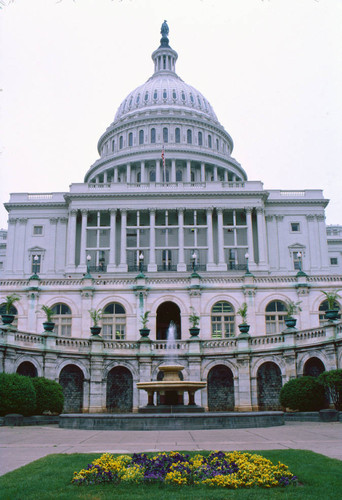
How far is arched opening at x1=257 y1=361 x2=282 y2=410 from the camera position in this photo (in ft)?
140

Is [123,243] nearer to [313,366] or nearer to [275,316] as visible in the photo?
[275,316]

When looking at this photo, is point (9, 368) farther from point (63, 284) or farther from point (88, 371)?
point (63, 284)

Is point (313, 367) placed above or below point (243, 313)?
below

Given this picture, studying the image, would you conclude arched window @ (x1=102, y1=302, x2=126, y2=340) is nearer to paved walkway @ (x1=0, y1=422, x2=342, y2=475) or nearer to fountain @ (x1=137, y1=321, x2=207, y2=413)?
fountain @ (x1=137, y1=321, x2=207, y2=413)

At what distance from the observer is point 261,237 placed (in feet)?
295

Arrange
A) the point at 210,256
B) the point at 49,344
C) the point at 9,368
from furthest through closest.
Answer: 1. the point at 210,256
2. the point at 49,344
3. the point at 9,368

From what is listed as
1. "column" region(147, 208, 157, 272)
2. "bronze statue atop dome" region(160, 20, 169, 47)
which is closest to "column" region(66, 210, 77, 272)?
"column" region(147, 208, 157, 272)

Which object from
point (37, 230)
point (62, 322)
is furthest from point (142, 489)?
point (37, 230)

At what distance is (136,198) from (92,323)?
134ft

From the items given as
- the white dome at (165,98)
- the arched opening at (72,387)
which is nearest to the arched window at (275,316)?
the arched opening at (72,387)

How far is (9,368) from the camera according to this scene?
3762cm

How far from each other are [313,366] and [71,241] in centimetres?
5660

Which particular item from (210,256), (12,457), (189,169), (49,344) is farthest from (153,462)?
(189,169)

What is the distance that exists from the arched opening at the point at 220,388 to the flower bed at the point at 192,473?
1261 inches
